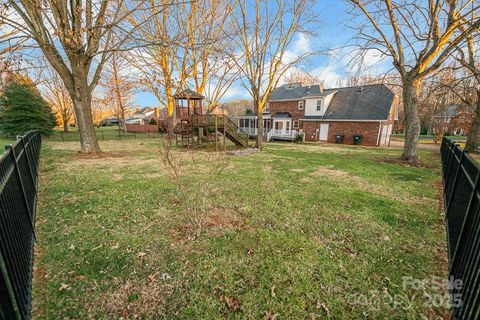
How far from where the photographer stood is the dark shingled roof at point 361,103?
2273cm

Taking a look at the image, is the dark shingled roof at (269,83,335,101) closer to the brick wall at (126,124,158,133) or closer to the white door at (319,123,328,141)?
the white door at (319,123,328,141)

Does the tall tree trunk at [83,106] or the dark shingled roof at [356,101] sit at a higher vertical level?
the dark shingled roof at [356,101]

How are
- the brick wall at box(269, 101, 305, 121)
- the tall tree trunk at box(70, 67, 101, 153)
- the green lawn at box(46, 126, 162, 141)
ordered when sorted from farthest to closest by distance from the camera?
the brick wall at box(269, 101, 305, 121), the green lawn at box(46, 126, 162, 141), the tall tree trunk at box(70, 67, 101, 153)

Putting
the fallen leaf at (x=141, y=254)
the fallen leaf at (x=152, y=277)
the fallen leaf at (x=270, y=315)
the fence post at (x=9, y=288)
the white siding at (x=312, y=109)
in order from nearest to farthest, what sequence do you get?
the fence post at (x=9, y=288) → the fallen leaf at (x=270, y=315) → the fallen leaf at (x=152, y=277) → the fallen leaf at (x=141, y=254) → the white siding at (x=312, y=109)

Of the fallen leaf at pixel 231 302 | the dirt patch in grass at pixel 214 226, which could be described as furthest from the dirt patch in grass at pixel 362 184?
the fallen leaf at pixel 231 302

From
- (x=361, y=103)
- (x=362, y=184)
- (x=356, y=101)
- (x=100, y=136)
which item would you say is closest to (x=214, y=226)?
(x=362, y=184)

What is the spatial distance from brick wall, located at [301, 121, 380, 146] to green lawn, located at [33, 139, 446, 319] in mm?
18454

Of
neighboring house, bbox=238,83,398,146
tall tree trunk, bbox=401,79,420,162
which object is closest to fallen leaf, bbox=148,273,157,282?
tall tree trunk, bbox=401,79,420,162

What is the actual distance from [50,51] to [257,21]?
10.9 m

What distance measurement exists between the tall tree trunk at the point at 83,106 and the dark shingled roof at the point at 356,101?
62.9ft

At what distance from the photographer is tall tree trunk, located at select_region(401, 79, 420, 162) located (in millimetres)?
9820

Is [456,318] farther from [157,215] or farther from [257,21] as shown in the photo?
[257,21]

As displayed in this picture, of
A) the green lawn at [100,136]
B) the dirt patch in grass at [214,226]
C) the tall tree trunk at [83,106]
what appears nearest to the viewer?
the dirt patch in grass at [214,226]

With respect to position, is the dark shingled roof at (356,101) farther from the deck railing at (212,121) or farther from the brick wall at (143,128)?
the brick wall at (143,128)
